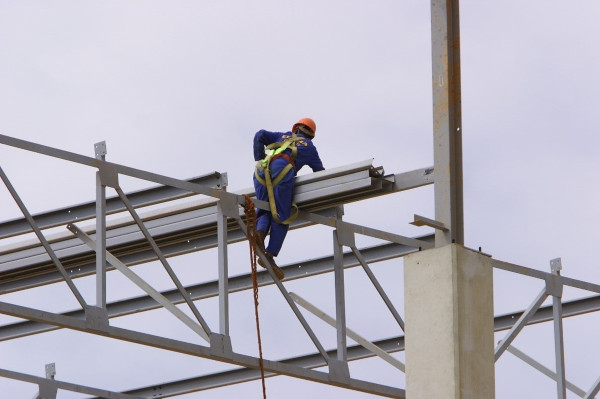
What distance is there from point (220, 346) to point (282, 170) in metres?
2.38

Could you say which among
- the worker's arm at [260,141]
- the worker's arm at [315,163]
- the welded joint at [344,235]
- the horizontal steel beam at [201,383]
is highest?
the worker's arm at [260,141]

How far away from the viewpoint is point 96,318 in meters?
17.6

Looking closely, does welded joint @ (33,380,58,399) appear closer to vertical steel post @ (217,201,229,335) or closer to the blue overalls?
the blue overalls

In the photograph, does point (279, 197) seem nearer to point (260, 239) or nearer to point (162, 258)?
point (260, 239)

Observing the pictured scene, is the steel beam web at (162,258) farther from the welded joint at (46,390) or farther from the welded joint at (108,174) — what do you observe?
the welded joint at (46,390)

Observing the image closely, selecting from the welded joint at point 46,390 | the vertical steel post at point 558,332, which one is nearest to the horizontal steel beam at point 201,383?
the welded joint at point 46,390

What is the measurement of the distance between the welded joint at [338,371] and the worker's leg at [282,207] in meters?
1.41

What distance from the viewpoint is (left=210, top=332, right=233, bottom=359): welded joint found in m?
18.6

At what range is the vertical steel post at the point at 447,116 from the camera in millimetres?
18188

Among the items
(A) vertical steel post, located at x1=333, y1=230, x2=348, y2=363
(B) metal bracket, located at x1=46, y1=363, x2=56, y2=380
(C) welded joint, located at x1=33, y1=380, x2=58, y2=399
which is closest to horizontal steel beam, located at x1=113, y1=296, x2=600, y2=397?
(B) metal bracket, located at x1=46, y1=363, x2=56, y2=380

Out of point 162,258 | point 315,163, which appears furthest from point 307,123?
point 162,258

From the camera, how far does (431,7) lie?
18484mm

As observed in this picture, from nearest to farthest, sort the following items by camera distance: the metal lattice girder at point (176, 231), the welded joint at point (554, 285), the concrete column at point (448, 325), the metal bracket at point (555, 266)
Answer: the concrete column at point (448, 325)
the metal lattice girder at point (176, 231)
the welded joint at point (554, 285)
the metal bracket at point (555, 266)

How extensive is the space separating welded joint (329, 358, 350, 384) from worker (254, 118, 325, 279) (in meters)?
1.17
